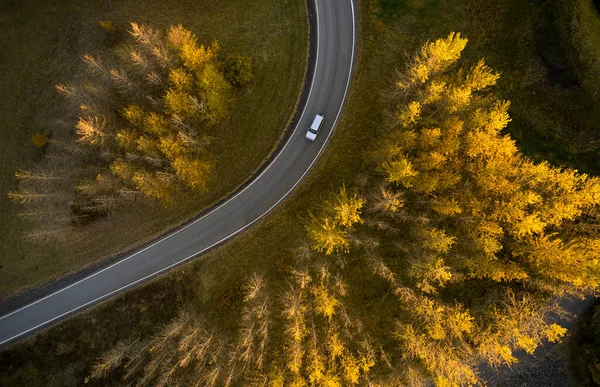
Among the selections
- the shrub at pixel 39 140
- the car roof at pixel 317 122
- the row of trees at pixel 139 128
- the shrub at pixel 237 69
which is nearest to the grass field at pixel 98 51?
the shrub at pixel 237 69

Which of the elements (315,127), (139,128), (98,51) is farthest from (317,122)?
(98,51)

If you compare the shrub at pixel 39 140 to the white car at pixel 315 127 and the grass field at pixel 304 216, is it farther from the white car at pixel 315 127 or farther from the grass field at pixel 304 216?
the white car at pixel 315 127

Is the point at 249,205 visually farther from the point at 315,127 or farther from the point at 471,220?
the point at 471,220

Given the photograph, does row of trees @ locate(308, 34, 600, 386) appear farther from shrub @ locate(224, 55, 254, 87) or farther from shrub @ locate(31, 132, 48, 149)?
shrub @ locate(31, 132, 48, 149)

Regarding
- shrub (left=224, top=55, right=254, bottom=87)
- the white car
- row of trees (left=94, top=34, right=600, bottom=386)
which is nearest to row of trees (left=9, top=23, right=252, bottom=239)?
shrub (left=224, top=55, right=254, bottom=87)

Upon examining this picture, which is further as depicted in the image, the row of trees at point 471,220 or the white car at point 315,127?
the white car at point 315,127

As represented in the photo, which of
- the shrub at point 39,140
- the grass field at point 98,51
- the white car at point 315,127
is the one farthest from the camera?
the shrub at point 39,140

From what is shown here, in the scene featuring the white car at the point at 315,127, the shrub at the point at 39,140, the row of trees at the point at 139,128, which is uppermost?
the white car at the point at 315,127

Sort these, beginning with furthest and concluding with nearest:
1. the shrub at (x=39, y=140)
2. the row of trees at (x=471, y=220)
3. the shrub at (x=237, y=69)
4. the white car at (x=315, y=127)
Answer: the shrub at (x=39, y=140)
the white car at (x=315, y=127)
the shrub at (x=237, y=69)
the row of trees at (x=471, y=220)
